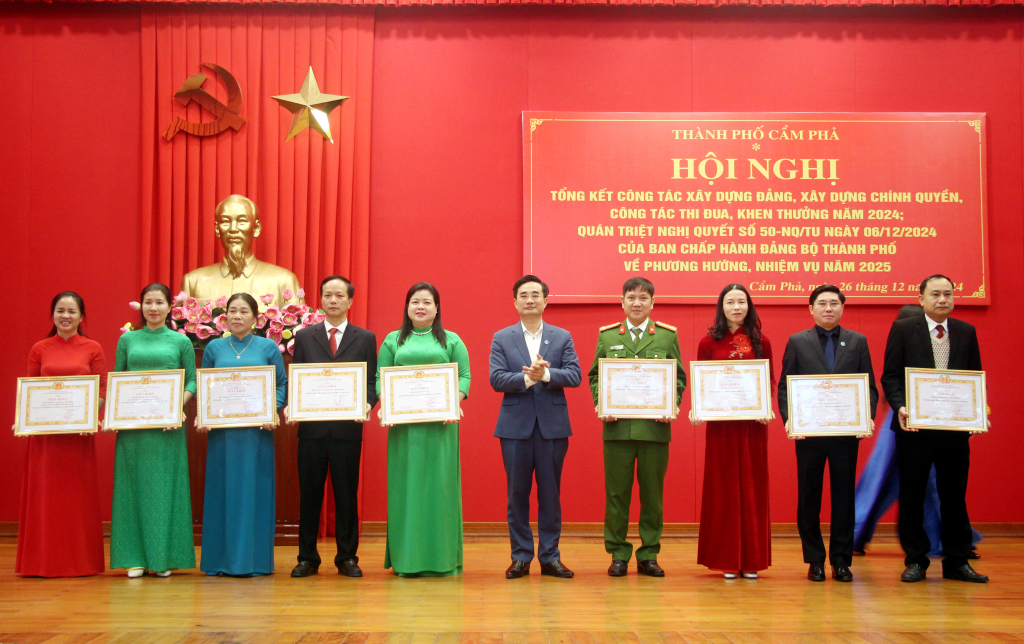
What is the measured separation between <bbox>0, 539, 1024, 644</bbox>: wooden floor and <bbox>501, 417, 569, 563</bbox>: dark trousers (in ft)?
0.54

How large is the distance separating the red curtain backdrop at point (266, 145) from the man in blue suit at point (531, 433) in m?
1.86

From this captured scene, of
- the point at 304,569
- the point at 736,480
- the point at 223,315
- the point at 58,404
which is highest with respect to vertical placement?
the point at 223,315

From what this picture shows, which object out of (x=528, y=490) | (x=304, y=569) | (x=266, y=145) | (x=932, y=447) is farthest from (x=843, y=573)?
(x=266, y=145)

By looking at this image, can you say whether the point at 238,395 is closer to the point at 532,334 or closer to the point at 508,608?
the point at 532,334

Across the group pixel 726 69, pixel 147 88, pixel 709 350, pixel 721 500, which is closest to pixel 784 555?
pixel 721 500

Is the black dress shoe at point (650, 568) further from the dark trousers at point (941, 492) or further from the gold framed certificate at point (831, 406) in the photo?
the dark trousers at point (941, 492)

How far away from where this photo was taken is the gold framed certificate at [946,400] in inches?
151

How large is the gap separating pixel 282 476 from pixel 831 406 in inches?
123

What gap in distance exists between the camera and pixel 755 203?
222 inches

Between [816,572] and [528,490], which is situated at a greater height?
[528,490]

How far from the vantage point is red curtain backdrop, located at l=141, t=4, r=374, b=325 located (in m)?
5.56

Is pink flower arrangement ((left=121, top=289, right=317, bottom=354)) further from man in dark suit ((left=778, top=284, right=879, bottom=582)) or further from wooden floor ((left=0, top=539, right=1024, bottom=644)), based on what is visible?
man in dark suit ((left=778, top=284, right=879, bottom=582))

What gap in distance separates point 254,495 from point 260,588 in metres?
0.49

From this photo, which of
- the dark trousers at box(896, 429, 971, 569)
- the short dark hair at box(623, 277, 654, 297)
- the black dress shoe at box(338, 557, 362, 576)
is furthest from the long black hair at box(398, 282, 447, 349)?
the dark trousers at box(896, 429, 971, 569)
